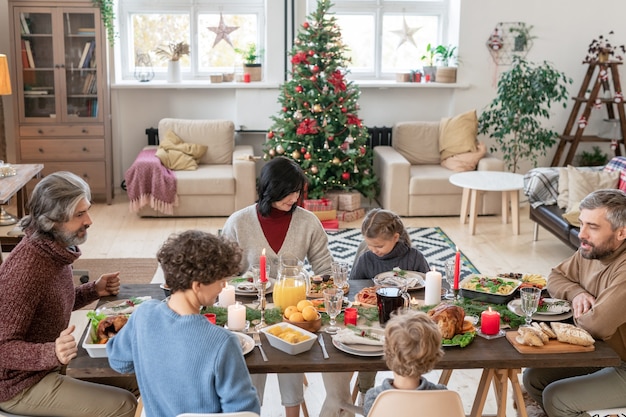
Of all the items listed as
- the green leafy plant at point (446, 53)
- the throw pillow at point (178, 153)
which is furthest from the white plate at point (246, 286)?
the green leafy plant at point (446, 53)

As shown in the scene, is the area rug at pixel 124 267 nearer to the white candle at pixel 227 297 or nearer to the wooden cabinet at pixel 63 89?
the wooden cabinet at pixel 63 89

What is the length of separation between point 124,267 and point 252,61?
9.10 feet

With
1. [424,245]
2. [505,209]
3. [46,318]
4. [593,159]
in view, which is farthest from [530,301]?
[593,159]

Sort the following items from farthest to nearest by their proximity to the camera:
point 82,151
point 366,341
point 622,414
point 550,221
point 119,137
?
1. point 119,137
2. point 82,151
3. point 550,221
4. point 622,414
5. point 366,341

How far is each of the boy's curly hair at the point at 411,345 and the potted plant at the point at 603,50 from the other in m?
5.66

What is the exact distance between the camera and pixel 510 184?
6598 millimetres

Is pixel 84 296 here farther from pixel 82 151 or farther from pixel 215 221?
pixel 82 151

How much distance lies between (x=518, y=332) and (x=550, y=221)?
131 inches

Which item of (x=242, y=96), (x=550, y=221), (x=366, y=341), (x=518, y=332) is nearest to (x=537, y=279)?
(x=518, y=332)

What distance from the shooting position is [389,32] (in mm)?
7984

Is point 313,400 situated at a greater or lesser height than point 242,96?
lesser

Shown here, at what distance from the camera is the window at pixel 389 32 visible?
25.9ft

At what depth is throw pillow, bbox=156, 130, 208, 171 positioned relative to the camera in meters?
7.10

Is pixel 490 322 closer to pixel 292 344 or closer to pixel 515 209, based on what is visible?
pixel 292 344
